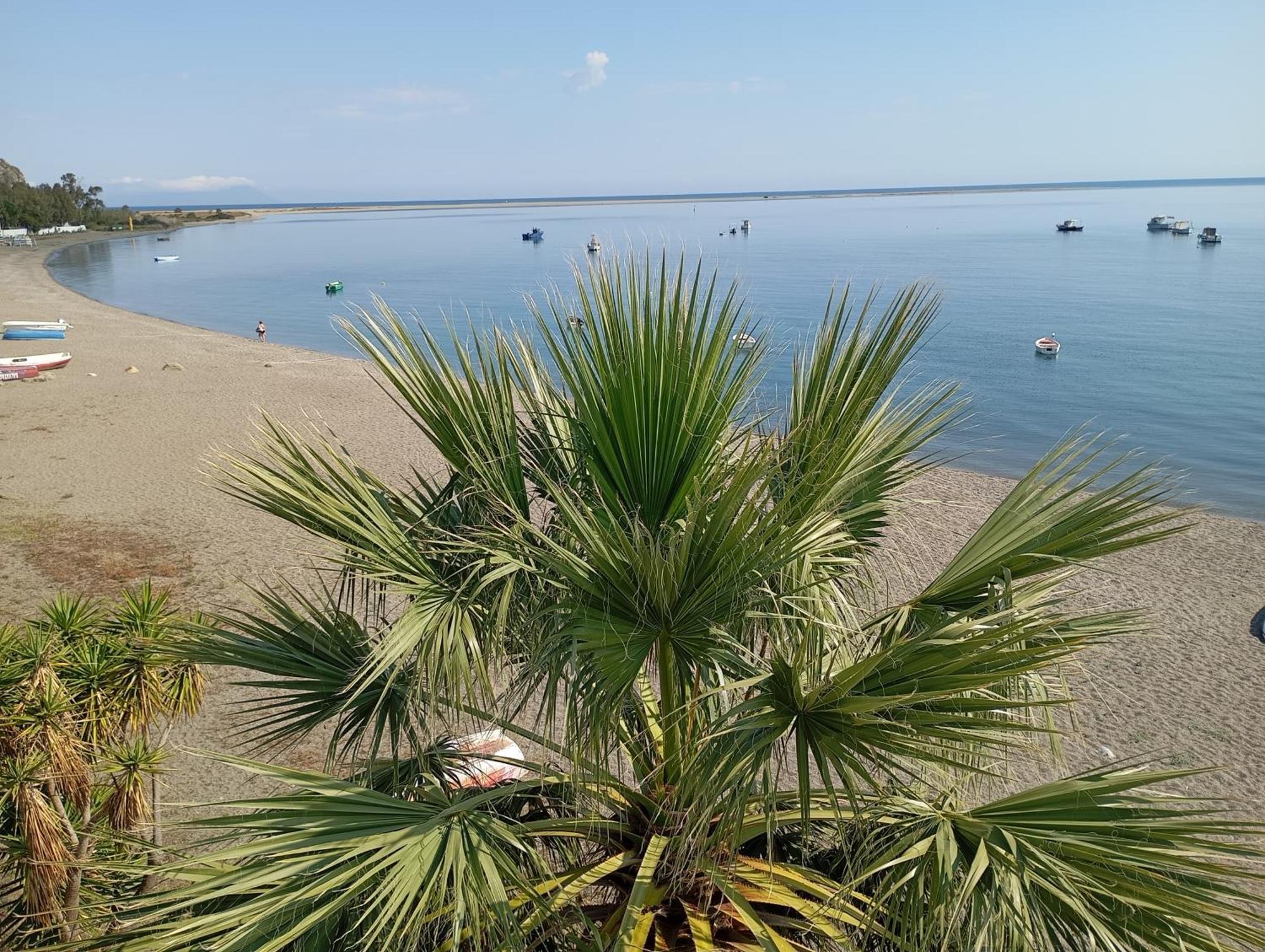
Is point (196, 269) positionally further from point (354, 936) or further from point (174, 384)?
point (354, 936)

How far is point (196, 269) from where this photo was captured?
75.7 meters

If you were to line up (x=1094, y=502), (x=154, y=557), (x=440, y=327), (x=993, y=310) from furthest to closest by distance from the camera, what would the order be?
1. (x=993, y=310)
2. (x=440, y=327)
3. (x=154, y=557)
4. (x=1094, y=502)

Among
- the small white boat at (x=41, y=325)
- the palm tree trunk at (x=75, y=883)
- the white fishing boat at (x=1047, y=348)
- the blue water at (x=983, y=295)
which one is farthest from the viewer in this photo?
the white fishing boat at (x=1047, y=348)

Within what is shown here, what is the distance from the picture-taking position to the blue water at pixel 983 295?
25.3 meters

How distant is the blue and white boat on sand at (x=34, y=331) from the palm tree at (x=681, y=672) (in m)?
36.6

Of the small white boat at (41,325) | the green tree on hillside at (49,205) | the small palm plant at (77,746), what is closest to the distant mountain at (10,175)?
the green tree on hillside at (49,205)

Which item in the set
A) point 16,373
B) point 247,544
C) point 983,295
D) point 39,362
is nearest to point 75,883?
point 247,544

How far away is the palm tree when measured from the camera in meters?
2.40

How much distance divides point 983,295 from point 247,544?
164ft

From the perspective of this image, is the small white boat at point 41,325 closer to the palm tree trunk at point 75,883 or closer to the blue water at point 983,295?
the blue water at point 983,295

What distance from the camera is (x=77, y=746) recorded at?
4082mm

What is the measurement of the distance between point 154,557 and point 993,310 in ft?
147

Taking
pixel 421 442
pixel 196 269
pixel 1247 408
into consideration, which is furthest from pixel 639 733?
pixel 196 269

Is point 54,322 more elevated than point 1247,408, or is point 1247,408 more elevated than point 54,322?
point 54,322
